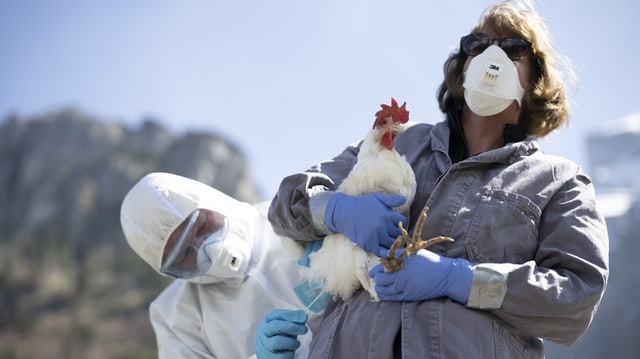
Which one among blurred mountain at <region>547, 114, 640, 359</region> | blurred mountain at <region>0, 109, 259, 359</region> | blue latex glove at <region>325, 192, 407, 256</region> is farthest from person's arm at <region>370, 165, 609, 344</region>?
blurred mountain at <region>0, 109, 259, 359</region>

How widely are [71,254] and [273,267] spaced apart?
18.3m

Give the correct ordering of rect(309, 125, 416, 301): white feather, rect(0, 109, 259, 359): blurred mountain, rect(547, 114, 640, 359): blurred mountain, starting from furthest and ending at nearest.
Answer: rect(0, 109, 259, 359): blurred mountain → rect(547, 114, 640, 359): blurred mountain → rect(309, 125, 416, 301): white feather

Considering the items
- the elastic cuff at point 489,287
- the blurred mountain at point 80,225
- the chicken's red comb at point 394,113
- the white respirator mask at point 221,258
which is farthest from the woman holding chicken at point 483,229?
the blurred mountain at point 80,225

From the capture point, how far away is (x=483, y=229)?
1774mm

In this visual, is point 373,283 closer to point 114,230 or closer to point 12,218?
point 114,230

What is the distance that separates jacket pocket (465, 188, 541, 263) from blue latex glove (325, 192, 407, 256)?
0.24 m

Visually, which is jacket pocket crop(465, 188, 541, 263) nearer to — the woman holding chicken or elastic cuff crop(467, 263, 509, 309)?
the woman holding chicken

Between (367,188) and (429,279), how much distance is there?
1.47ft

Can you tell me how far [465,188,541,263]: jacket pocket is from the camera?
69.8 inches

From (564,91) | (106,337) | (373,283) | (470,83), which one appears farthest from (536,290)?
(106,337)

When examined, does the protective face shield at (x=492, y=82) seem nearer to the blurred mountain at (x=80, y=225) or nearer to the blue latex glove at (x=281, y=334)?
the blue latex glove at (x=281, y=334)

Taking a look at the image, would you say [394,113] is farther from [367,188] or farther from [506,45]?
[506,45]

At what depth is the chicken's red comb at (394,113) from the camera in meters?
2.06

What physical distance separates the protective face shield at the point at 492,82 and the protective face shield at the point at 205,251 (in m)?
1.27
